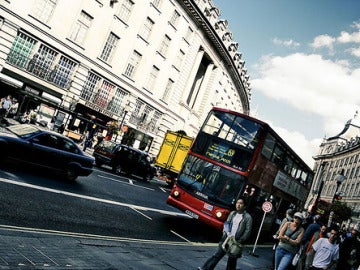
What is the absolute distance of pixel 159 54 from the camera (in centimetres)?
3228

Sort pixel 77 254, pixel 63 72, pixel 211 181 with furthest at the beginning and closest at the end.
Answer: pixel 63 72, pixel 211 181, pixel 77 254

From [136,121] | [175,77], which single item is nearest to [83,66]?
[136,121]

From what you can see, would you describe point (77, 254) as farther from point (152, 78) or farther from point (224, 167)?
point (152, 78)

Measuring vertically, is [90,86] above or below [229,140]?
above

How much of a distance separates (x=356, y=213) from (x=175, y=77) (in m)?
40.8

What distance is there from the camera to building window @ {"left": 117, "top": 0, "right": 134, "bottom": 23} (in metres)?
27.6

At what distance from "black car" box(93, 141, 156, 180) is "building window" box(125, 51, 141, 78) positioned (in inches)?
471

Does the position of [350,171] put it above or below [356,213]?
above

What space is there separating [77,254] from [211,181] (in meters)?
7.09

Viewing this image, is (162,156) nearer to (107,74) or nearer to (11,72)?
(107,74)

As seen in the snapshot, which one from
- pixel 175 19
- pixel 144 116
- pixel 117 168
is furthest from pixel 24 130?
pixel 175 19

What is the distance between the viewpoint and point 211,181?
11773 millimetres

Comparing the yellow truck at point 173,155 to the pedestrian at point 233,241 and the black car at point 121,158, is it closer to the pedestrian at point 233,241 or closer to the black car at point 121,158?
the black car at point 121,158

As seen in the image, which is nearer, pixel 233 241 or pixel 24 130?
pixel 233 241
